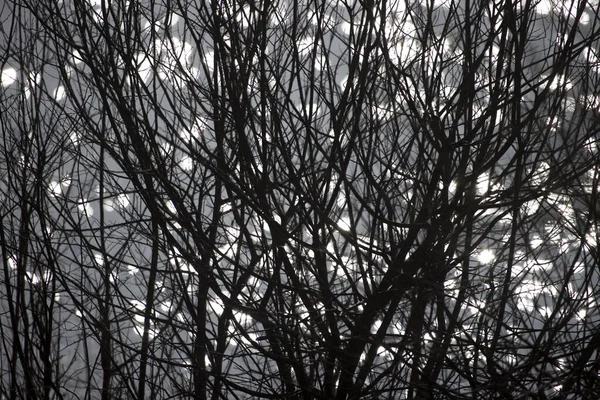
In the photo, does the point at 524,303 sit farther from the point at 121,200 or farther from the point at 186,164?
the point at 121,200

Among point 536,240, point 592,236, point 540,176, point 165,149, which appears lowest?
point 592,236

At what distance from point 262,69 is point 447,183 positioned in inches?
21.4

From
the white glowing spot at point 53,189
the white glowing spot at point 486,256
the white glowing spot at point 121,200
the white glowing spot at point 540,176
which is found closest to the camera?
the white glowing spot at point 540,176

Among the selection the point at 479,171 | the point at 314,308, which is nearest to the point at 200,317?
the point at 314,308

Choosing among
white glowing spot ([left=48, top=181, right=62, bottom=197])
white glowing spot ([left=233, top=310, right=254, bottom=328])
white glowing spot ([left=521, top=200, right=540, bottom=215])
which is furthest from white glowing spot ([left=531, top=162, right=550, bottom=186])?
white glowing spot ([left=48, top=181, right=62, bottom=197])

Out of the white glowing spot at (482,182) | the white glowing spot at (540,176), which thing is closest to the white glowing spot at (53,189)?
the white glowing spot at (482,182)

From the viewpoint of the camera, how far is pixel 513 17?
1.56 metres

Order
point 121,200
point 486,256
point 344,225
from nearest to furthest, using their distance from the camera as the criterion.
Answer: point 486,256 < point 344,225 < point 121,200

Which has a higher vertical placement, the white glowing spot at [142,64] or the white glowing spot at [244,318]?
the white glowing spot at [142,64]

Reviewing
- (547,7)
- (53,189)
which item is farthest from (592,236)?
(53,189)

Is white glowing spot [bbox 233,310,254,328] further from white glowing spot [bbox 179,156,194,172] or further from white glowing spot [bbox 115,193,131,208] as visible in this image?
white glowing spot [bbox 179,156,194,172]

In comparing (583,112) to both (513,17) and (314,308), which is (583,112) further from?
(314,308)

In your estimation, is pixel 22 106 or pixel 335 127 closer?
pixel 335 127

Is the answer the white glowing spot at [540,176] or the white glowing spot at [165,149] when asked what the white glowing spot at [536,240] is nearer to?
the white glowing spot at [540,176]
